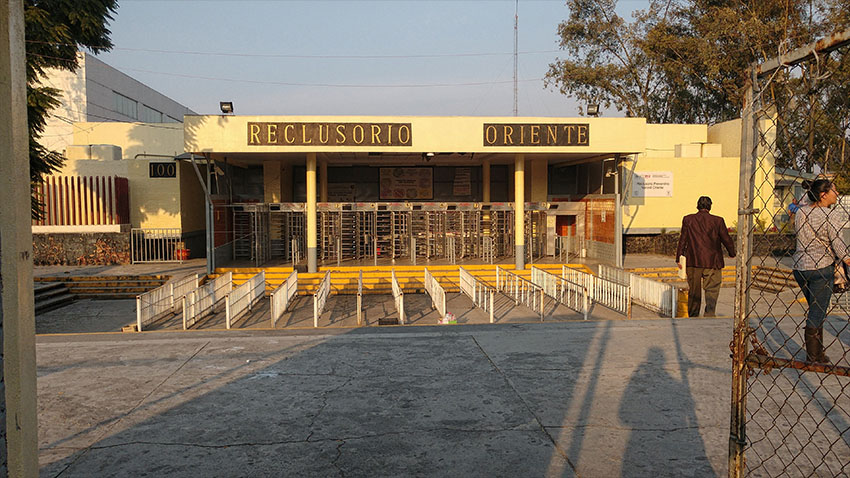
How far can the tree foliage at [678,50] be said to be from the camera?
3152 cm

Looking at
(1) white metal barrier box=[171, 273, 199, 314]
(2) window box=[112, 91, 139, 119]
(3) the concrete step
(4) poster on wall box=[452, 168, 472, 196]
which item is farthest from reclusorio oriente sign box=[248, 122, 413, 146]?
(2) window box=[112, 91, 139, 119]

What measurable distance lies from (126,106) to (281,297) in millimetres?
38639

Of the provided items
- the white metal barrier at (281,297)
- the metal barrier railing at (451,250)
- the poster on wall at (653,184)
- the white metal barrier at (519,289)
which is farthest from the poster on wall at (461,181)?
the white metal barrier at (281,297)

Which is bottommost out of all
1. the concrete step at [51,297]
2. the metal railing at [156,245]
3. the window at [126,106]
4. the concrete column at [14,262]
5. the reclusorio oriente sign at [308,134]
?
the concrete step at [51,297]

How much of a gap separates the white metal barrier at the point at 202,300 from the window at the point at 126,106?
3321 cm

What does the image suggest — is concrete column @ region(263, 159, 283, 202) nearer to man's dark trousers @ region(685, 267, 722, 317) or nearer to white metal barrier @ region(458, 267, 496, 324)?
white metal barrier @ region(458, 267, 496, 324)

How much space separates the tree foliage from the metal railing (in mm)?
29354

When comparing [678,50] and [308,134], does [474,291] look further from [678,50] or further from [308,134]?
[678,50]

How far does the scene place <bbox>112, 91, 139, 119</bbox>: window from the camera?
4259cm

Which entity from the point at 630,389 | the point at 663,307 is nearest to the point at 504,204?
the point at 663,307

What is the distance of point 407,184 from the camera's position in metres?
25.5

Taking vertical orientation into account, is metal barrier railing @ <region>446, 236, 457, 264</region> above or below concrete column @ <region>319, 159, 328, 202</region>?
below

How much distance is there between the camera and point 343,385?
17.9ft

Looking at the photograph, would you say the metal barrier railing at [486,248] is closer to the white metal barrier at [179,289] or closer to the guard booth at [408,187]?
the guard booth at [408,187]
